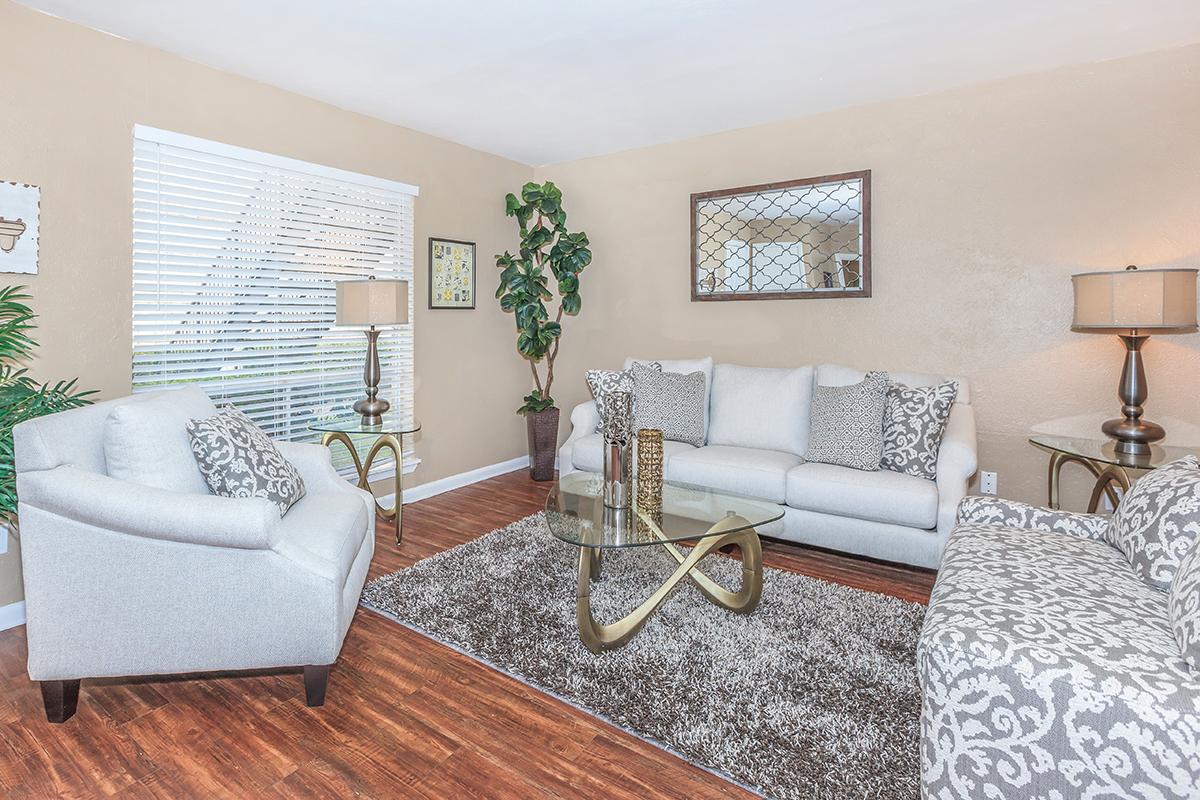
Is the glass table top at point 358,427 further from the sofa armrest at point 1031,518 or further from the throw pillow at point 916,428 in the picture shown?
the sofa armrest at point 1031,518

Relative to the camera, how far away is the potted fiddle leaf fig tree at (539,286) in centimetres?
479

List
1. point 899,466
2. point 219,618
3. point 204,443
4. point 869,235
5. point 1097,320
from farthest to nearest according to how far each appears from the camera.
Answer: point 869,235
point 899,466
point 1097,320
point 204,443
point 219,618

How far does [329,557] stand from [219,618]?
13.1 inches

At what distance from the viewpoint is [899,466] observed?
3266 mm

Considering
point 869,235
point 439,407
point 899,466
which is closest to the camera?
point 899,466

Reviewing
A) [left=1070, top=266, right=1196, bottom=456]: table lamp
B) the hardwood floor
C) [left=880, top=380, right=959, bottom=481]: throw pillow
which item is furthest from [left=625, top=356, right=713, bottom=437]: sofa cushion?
the hardwood floor

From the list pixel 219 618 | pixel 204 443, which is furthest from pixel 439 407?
pixel 219 618

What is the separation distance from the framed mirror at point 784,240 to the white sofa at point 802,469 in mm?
563

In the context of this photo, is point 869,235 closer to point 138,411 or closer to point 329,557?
point 329,557

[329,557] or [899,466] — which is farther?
[899,466]

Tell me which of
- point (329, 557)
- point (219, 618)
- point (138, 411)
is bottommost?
point (219, 618)

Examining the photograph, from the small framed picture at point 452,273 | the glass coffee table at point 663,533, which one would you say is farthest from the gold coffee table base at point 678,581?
the small framed picture at point 452,273

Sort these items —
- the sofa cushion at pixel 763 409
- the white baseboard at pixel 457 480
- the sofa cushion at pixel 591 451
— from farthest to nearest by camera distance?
1. the white baseboard at pixel 457 480
2. the sofa cushion at pixel 591 451
3. the sofa cushion at pixel 763 409

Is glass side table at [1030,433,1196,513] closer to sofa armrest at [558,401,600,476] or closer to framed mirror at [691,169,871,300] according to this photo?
framed mirror at [691,169,871,300]
